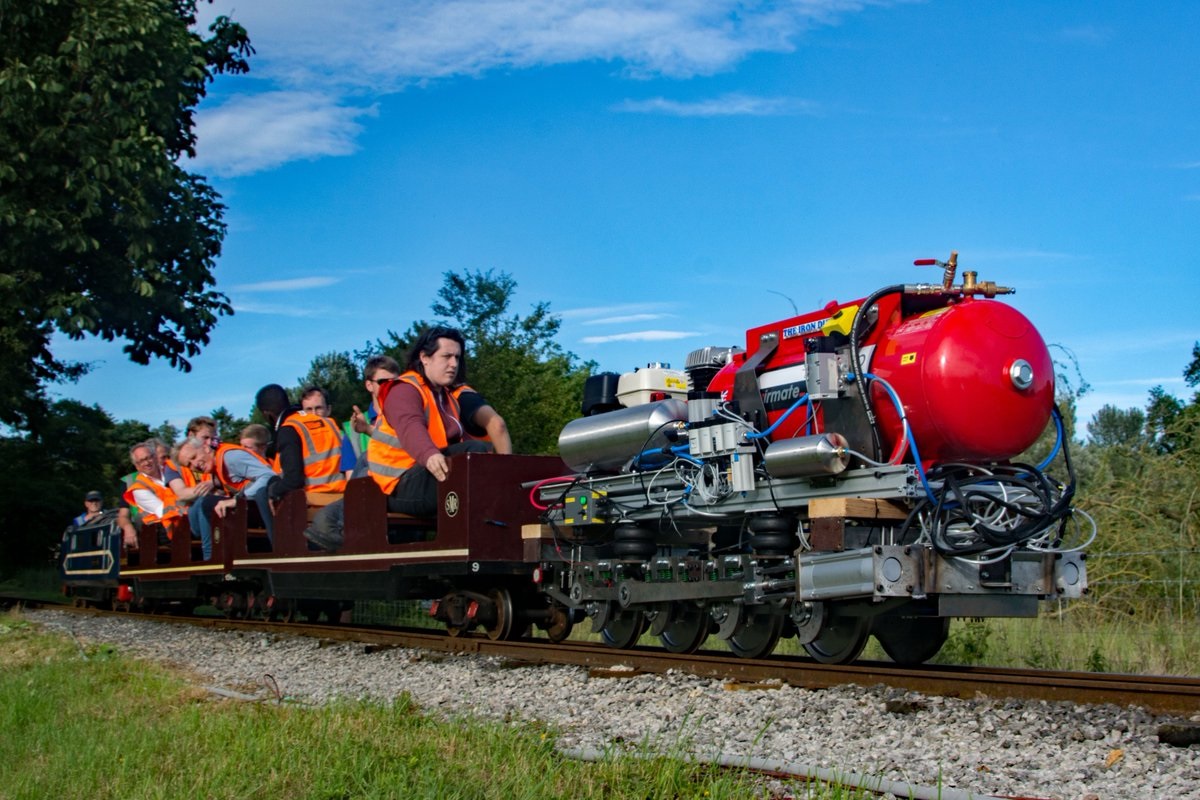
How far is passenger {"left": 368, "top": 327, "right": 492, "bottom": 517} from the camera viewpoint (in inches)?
366

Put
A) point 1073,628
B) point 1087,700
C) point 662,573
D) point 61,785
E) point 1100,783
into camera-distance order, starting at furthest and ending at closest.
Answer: point 1073,628
point 662,573
point 1087,700
point 61,785
point 1100,783

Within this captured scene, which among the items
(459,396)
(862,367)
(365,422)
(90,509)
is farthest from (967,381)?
(90,509)

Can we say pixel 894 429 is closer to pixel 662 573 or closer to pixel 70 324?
pixel 662 573

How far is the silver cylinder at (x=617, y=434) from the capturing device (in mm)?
7715

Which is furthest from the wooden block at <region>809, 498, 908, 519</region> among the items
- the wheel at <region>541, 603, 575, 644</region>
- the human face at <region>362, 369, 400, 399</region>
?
the human face at <region>362, 369, 400, 399</region>

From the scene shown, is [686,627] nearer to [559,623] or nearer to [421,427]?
[559,623]

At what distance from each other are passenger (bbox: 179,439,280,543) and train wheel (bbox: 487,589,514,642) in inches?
125

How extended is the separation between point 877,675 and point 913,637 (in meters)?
1.56

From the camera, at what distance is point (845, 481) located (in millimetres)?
6605

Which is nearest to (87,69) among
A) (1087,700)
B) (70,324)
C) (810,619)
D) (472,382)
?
(70,324)

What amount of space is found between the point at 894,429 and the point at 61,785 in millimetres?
4317

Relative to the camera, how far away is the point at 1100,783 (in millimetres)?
4168

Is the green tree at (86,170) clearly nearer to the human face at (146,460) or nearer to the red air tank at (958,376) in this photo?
the human face at (146,460)

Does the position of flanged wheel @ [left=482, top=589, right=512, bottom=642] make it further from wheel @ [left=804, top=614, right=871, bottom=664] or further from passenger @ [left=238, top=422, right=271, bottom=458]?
passenger @ [left=238, top=422, right=271, bottom=458]
